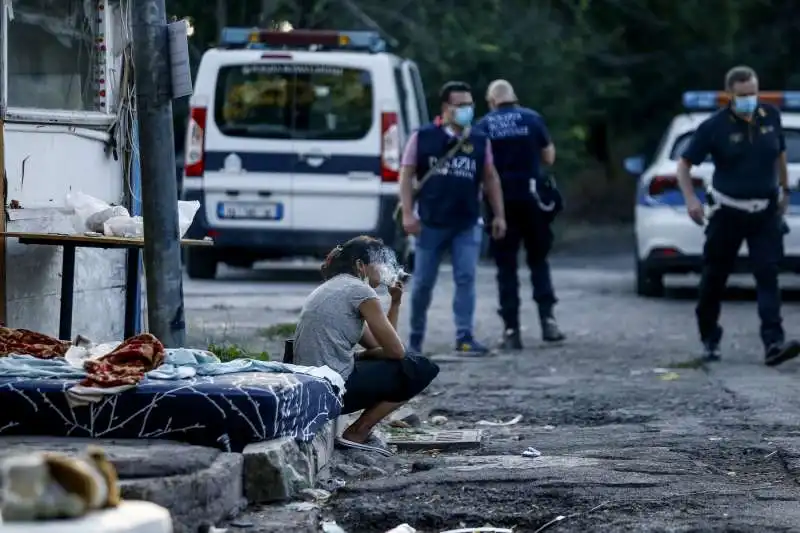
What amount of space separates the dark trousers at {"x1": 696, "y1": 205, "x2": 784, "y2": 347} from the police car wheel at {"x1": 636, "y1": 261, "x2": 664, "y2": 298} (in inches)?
193

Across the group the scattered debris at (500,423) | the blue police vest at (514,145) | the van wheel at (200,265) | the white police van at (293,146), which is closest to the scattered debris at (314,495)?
the scattered debris at (500,423)

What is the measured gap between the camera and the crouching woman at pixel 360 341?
7234mm

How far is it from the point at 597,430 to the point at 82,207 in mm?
2623

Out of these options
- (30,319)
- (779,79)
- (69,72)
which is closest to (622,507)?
(30,319)

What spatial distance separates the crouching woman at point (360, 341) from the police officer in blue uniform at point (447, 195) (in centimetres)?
381

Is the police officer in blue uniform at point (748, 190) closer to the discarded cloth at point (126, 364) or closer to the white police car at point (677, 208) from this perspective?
the white police car at point (677, 208)

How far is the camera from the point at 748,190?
1088cm

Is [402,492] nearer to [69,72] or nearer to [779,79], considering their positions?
[69,72]

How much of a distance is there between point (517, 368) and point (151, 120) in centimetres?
403

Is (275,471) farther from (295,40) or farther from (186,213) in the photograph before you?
(295,40)

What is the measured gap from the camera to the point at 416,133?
37.8ft

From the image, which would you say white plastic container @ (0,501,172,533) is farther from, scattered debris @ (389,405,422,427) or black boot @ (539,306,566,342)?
black boot @ (539,306,566,342)

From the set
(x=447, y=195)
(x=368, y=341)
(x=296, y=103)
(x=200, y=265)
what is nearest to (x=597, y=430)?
(x=368, y=341)

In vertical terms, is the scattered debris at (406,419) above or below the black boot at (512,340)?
above
